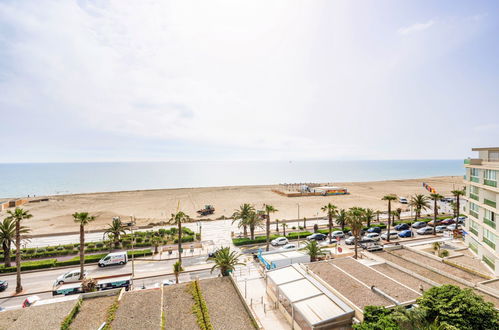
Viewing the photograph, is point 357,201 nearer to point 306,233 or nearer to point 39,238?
point 306,233

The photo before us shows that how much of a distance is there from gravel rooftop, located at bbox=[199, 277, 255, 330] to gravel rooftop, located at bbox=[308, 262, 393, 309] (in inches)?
361

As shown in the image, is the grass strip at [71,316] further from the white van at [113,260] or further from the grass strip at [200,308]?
the white van at [113,260]

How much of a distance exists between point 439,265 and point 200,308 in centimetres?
2778

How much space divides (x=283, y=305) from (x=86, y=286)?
20796 mm

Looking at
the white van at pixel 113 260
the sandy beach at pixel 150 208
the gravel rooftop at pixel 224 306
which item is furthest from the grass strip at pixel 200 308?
the sandy beach at pixel 150 208

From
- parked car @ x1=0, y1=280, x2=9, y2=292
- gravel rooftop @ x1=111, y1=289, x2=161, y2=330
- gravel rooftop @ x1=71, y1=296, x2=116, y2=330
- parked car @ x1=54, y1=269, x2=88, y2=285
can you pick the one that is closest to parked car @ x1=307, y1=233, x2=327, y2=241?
gravel rooftop @ x1=111, y1=289, x2=161, y2=330

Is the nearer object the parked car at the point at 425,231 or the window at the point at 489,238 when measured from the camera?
the window at the point at 489,238

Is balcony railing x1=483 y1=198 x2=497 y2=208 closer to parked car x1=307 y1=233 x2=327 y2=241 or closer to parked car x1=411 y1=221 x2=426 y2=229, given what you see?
parked car x1=307 y1=233 x2=327 y2=241

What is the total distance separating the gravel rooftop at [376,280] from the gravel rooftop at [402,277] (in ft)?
5.33

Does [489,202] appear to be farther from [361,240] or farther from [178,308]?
[178,308]

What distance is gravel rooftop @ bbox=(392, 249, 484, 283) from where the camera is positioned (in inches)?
1042

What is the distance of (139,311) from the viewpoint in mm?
21109

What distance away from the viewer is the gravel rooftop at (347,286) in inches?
839

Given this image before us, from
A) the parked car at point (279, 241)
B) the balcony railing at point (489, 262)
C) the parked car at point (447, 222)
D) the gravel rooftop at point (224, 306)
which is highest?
the balcony railing at point (489, 262)
